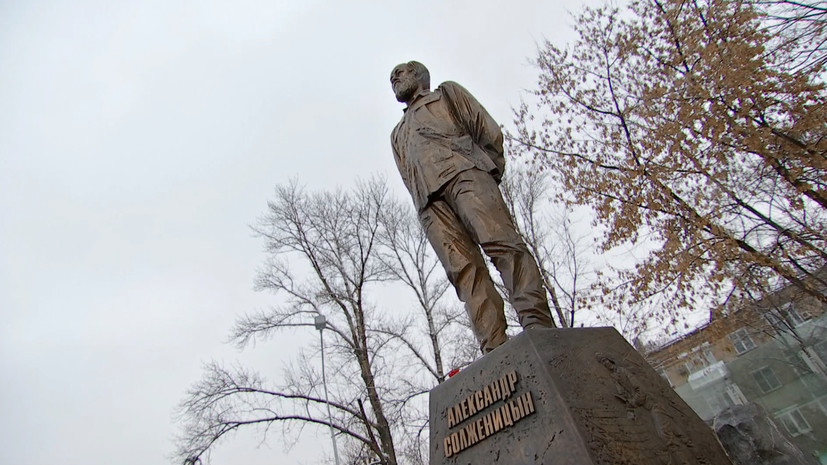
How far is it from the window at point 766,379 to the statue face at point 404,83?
25353mm

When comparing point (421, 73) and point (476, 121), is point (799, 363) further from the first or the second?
point (421, 73)

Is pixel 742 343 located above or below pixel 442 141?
above

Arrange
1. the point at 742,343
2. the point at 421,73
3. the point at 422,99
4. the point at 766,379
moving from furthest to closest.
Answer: the point at 742,343, the point at 766,379, the point at 421,73, the point at 422,99

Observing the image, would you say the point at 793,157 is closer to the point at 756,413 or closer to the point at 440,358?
the point at 756,413

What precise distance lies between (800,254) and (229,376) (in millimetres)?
12225

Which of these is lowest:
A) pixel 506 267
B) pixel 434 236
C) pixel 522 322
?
pixel 522 322

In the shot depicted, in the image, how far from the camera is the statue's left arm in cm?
374

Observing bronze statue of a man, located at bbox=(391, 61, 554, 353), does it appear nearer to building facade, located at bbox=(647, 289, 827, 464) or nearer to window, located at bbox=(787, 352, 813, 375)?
building facade, located at bbox=(647, 289, 827, 464)

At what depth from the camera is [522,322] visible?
2.73 meters

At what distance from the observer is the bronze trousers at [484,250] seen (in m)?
2.86

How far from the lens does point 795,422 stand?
2053 centimetres

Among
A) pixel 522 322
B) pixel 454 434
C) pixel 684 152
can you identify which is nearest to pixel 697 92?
pixel 684 152

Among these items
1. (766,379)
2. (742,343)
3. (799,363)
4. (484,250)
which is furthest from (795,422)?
(484,250)

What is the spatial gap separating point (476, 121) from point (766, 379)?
25260mm
